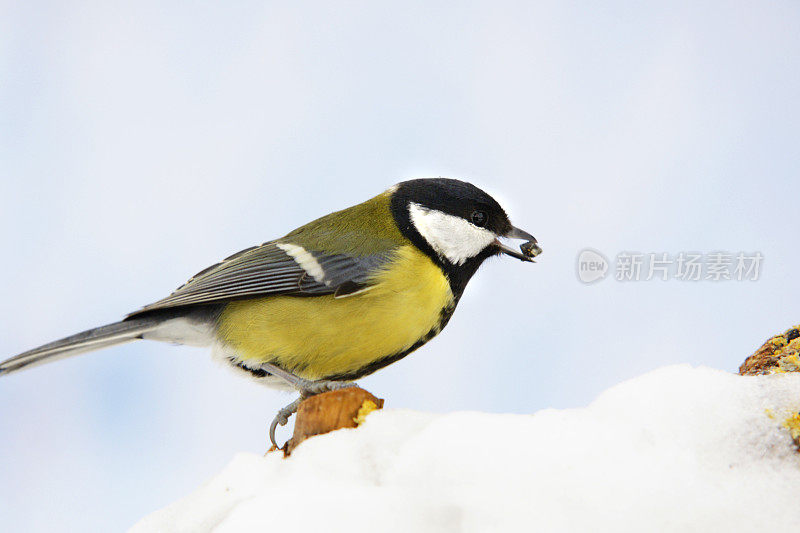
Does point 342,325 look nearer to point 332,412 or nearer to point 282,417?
point 282,417

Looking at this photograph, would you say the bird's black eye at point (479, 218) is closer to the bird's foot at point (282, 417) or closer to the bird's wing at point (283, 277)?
the bird's wing at point (283, 277)

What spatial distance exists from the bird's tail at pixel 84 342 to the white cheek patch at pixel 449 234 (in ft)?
3.14

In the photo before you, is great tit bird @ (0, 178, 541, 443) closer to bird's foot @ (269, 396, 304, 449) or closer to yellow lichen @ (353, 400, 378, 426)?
bird's foot @ (269, 396, 304, 449)

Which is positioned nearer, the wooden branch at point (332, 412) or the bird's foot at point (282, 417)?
the wooden branch at point (332, 412)

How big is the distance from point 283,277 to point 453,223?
59 cm

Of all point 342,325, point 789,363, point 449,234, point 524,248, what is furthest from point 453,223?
point 789,363

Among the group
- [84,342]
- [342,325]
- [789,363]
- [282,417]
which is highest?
[84,342]

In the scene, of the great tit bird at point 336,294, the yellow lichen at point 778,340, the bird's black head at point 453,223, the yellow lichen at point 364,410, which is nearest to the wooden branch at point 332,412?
the yellow lichen at point 364,410

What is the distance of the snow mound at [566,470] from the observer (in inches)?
56.8

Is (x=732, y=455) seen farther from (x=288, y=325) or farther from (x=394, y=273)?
(x=288, y=325)

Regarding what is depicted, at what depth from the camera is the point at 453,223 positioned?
8.60ft

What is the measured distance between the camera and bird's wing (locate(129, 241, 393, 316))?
2.47 metres

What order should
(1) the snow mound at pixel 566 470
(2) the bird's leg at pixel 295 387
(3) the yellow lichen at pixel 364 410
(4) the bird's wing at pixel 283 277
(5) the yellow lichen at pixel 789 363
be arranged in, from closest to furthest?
(1) the snow mound at pixel 566 470, (3) the yellow lichen at pixel 364 410, (5) the yellow lichen at pixel 789 363, (2) the bird's leg at pixel 295 387, (4) the bird's wing at pixel 283 277

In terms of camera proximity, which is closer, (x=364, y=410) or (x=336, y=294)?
(x=364, y=410)
